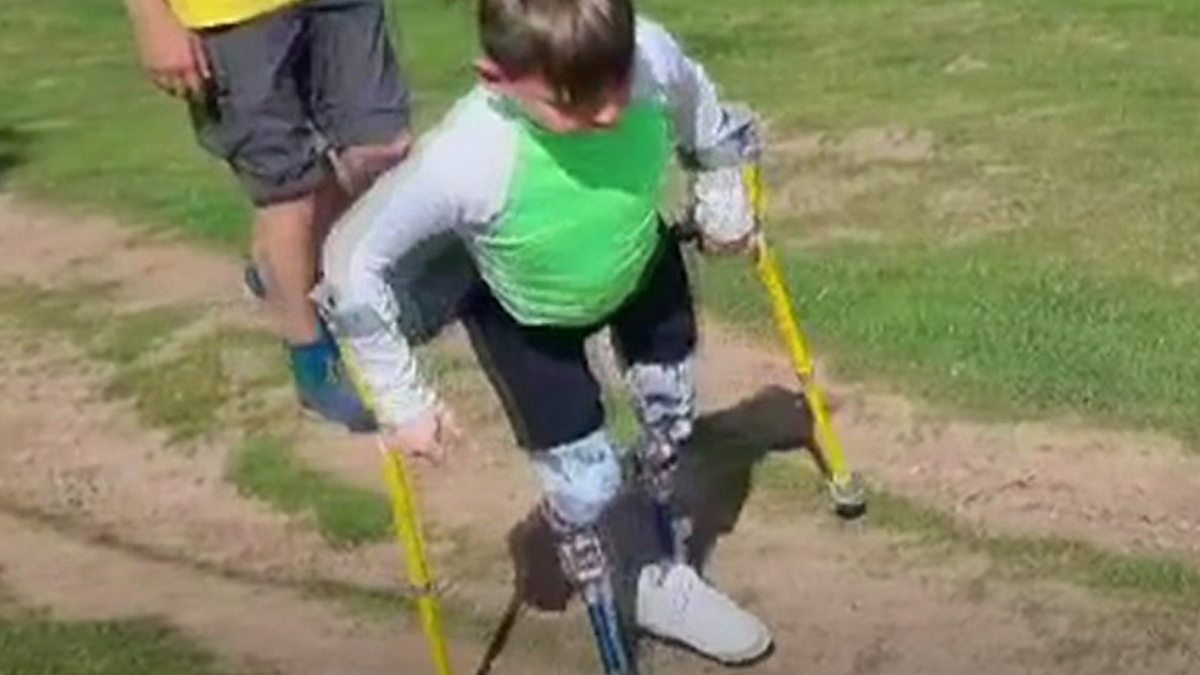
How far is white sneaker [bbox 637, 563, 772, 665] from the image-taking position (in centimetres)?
564

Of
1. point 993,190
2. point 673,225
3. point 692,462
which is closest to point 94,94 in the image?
point 993,190

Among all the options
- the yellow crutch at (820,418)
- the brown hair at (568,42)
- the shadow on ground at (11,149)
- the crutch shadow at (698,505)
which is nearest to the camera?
the brown hair at (568,42)

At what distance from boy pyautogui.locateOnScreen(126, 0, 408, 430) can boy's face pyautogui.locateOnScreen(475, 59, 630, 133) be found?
2.01 meters

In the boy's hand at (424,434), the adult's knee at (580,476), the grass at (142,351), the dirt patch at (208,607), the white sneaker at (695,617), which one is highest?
the boy's hand at (424,434)

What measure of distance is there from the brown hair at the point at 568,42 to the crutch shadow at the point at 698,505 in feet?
4.04

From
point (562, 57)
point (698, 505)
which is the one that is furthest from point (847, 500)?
point (562, 57)

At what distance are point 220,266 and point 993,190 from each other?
7.00 feet

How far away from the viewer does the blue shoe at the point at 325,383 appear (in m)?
7.18

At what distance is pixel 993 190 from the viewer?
27.5 feet

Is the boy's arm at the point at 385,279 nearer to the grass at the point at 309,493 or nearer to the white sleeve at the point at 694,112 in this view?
the white sleeve at the point at 694,112

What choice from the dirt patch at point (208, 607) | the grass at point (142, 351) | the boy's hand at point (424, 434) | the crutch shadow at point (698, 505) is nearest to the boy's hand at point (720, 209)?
the crutch shadow at point (698, 505)

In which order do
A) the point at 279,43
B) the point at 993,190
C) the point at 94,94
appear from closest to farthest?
1. the point at 279,43
2. the point at 993,190
3. the point at 94,94

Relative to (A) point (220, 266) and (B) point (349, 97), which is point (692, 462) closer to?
(B) point (349, 97)

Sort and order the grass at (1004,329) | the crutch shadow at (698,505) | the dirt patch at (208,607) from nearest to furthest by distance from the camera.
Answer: the dirt patch at (208,607), the crutch shadow at (698,505), the grass at (1004,329)
